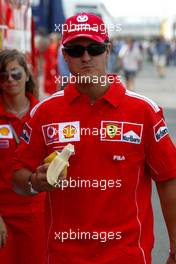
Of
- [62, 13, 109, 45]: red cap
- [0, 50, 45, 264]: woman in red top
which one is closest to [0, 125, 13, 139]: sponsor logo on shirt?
[0, 50, 45, 264]: woman in red top

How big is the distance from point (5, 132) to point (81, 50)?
4.68 feet

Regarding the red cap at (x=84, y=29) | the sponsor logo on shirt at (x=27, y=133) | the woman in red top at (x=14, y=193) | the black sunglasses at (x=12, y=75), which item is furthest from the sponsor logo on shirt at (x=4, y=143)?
the red cap at (x=84, y=29)

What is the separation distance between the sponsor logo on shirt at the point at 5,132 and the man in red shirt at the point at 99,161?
46.6 inches

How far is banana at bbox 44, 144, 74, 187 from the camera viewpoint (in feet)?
11.2

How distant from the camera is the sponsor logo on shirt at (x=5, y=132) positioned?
490 centimetres

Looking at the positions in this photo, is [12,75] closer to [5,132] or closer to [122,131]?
[5,132]

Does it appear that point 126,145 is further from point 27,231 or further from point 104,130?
point 27,231

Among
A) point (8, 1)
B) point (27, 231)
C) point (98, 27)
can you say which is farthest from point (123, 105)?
point (8, 1)

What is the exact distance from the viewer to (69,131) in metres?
3.60

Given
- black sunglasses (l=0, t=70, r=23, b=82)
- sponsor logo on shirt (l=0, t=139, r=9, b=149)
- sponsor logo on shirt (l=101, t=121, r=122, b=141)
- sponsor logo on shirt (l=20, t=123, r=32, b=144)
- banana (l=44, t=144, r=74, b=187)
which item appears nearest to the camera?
banana (l=44, t=144, r=74, b=187)

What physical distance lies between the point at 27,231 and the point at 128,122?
1.62 meters

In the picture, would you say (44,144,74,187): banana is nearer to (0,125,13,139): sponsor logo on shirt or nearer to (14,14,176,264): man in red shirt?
(14,14,176,264): man in red shirt

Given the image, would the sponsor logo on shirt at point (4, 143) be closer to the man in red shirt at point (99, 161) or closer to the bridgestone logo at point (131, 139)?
the man in red shirt at point (99, 161)

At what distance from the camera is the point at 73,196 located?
3.61m
